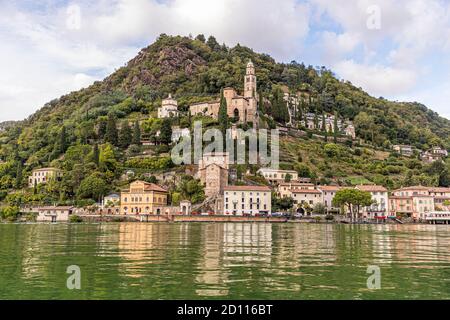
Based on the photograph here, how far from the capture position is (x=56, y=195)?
84062 mm

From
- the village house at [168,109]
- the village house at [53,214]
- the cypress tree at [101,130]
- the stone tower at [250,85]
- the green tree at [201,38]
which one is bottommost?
the village house at [53,214]

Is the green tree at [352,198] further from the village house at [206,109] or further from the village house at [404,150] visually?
the village house at [404,150]

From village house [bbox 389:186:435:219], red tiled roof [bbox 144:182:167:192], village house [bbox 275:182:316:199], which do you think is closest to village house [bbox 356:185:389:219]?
village house [bbox 389:186:435:219]

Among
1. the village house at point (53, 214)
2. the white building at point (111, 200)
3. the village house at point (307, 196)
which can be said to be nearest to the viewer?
the village house at point (53, 214)

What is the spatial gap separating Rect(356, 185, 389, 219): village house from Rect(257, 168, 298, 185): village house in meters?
12.2

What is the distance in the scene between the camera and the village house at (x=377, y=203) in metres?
80.3

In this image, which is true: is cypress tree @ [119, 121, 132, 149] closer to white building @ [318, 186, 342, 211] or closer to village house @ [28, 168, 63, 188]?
village house @ [28, 168, 63, 188]

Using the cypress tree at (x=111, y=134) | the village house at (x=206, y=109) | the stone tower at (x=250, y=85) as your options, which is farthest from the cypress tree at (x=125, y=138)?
the stone tower at (x=250, y=85)

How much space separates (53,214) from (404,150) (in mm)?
90347

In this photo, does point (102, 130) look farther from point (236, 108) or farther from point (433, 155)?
point (433, 155)

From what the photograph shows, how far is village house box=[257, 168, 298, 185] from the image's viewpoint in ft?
285

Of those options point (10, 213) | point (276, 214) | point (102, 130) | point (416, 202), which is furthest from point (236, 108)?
point (10, 213)

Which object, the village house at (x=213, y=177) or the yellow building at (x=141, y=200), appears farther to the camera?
the village house at (x=213, y=177)

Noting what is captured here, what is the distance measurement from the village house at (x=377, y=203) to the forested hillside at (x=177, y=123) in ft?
33.5
